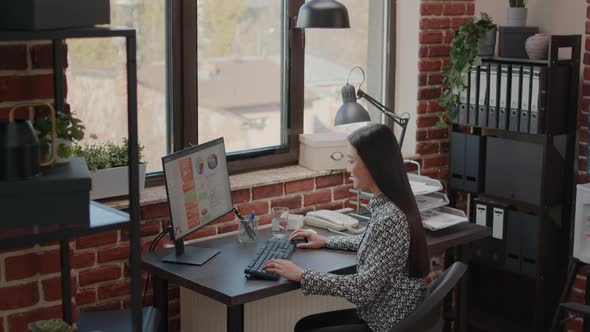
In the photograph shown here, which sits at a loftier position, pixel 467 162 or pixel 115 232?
pixel 467 162

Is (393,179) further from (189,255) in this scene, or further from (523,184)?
(523,184)

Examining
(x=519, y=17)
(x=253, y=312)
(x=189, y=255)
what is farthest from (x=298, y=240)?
(x=519, y=17)

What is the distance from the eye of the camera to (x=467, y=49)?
14.4 feet

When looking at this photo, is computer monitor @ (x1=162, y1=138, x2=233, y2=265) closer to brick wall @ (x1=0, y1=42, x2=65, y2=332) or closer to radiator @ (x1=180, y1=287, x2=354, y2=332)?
radiator @ (x1=180, y1=287, x2=354, y2=332)

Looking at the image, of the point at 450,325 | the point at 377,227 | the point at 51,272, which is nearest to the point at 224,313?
the point at 377,227

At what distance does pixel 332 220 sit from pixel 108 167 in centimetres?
98

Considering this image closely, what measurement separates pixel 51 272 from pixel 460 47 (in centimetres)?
247

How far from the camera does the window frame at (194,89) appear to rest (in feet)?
12.7

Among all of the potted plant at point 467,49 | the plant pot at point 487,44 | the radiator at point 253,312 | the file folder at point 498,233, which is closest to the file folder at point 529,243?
the file folder at point 498,233

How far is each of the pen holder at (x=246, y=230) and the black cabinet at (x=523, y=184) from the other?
1325 mm

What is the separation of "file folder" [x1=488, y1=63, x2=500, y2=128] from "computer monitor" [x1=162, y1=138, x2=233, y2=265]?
1431 mm

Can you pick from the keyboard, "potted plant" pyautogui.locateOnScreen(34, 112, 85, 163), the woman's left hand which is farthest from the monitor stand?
"potted plant" pyautogui.locateOnScreen(34, 112, 85, 163)

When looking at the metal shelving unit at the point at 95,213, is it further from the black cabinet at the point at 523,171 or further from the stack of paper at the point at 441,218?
the black cabinet at the point at 523,171

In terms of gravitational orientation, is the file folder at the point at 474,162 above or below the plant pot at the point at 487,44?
below
